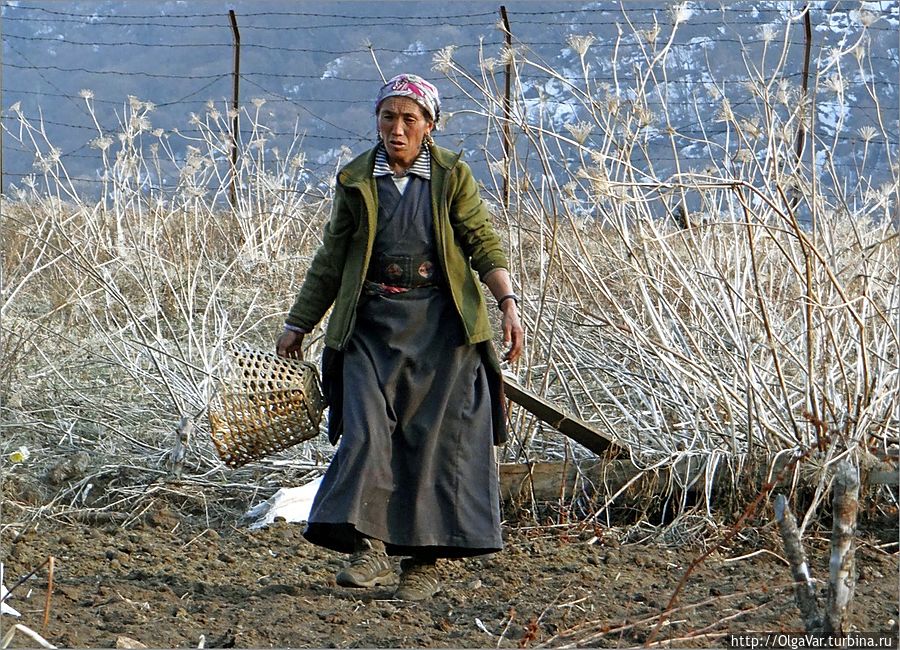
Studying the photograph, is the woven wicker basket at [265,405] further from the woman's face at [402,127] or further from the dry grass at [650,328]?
the dry grass at [650,328]

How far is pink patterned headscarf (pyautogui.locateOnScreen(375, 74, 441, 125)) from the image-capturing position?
3.34 meters

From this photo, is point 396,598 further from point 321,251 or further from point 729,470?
point 729,470

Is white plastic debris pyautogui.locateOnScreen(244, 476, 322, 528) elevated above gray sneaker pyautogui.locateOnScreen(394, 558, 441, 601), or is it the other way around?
white plastic debris pyautogui.locateOnScreen(244, 476, 322, 528)

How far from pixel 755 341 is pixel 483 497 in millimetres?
1154

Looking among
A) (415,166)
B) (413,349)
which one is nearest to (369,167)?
(415,166)

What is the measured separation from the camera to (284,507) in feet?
14.1

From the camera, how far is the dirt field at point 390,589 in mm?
2881

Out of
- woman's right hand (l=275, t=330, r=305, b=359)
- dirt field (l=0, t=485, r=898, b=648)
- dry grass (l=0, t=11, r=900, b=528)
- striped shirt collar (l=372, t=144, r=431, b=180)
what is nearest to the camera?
dirt field (l=0, t=485, r=898, b=648)

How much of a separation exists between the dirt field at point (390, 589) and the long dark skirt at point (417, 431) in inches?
7.1

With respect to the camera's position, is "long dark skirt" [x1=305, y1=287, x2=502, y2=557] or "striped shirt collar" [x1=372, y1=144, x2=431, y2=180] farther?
"striped shirt collar" [x1=372, y1=144, x2=431, y2=180]

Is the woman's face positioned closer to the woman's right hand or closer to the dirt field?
the woman's right hand

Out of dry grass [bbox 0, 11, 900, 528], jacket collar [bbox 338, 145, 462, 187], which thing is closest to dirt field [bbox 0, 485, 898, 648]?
dry grass [bbox 0, 11, 900, 528]

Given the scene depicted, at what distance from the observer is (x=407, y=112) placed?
3367mm

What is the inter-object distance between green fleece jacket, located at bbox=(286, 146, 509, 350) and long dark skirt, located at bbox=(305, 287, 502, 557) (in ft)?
0.18
